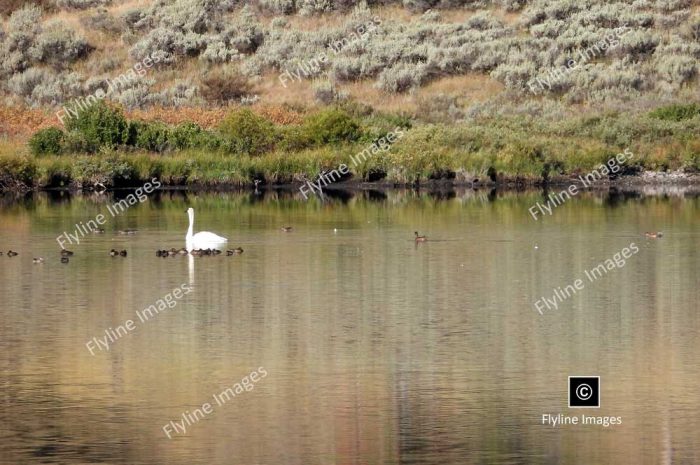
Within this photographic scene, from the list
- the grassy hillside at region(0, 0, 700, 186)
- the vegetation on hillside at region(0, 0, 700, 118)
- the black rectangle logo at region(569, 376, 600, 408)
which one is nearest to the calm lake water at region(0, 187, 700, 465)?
the black rectangle logo at region(569, 376, 600, 408)

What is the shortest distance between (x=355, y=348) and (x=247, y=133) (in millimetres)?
31526

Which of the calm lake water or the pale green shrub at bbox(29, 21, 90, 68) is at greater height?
the pale green shrub at bbox(29, 21, 90, 68)

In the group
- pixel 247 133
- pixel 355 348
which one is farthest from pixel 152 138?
pixel 355 348

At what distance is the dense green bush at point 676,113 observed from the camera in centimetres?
5144

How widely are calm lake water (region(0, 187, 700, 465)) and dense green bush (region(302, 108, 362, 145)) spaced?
671 inches

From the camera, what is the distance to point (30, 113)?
5466 centimetres

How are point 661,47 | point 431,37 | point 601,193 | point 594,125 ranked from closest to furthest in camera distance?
→ point 601,193
point 594,125
point 661,47
point 431,37

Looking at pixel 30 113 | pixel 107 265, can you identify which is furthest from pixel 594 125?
pixel 107 265

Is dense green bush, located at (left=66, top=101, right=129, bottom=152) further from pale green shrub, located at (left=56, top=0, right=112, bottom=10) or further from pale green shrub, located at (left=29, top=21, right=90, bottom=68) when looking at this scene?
pale green shrub, located at (left=56, top=0, right=112, bottom=10)

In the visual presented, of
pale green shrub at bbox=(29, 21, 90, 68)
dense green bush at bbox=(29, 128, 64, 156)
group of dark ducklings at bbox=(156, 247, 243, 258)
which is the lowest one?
group of dark ducklings at bbox=(156, 247, 243, 258)

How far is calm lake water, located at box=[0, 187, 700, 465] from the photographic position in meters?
13.3

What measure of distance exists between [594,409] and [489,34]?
51600 mm

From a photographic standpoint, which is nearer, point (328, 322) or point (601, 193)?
point (328, 322)

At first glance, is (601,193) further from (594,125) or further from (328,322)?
(328,322)
